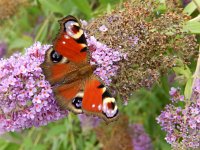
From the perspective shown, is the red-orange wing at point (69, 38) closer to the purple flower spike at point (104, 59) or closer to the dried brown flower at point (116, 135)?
the purple flower spike at point (104, 59)

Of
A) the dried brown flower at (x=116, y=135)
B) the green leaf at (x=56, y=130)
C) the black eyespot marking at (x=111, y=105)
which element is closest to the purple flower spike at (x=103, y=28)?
the black eyespot marking at (x=111, y=105)

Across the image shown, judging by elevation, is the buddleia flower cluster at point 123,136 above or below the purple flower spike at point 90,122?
below

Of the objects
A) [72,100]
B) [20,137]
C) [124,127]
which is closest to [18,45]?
[20,137]

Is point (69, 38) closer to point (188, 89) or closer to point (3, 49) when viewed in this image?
point (188, 89)

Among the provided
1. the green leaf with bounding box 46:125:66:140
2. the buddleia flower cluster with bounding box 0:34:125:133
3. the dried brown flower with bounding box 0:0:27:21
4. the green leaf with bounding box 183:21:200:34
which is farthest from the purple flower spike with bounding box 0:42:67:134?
the green leaf with bounding box 46:125:66:140

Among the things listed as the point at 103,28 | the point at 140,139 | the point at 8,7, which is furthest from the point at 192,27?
the point at 8,7

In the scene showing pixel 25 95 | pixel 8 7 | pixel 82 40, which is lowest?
pixel 25 95
